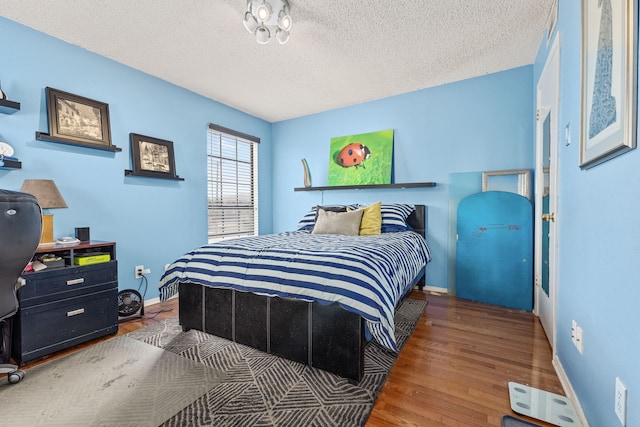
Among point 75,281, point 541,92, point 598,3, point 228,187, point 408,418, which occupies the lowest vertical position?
point 408,418

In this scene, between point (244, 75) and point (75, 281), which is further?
point (244, 75)

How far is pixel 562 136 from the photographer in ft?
5.81

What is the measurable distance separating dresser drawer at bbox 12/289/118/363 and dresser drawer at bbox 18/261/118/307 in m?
0.05

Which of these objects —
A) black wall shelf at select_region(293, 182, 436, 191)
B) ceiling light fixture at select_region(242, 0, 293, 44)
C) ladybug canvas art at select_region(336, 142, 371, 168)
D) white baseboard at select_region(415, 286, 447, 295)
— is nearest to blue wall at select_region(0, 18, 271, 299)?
black wall shelf at select_region(293, 182, 436, 191)

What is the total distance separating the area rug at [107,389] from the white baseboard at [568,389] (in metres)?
1.86

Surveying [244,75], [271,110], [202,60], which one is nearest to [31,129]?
[202,60]

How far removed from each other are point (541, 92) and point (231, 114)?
3601 mm

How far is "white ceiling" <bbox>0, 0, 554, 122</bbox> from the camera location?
208 centimetres

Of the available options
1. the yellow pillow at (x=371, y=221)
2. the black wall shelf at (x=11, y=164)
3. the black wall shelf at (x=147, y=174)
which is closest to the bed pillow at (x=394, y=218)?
the yellow pillow at (x=371, y=221)

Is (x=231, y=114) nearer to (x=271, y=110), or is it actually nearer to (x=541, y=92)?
(x=271, y=110)

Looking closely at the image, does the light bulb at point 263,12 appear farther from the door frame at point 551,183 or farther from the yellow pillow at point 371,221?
the yellow pillow at point 371,221

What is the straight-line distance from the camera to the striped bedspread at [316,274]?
155 centimetres

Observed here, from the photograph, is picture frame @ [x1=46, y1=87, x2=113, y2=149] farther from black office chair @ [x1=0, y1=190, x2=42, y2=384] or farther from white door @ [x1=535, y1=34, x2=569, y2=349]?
white door @ [x1=535, y1=34, x2=569, y2=349]

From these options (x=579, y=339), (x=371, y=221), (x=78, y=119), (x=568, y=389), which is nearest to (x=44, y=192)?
(x=78, y=119)
